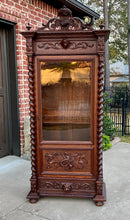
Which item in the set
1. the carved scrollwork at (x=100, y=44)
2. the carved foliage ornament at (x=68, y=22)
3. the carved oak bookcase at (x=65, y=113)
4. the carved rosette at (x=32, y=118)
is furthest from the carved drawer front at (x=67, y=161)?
the carved foliage ornament at (x=68, y=22)

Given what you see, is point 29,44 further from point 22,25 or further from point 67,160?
point 22,25

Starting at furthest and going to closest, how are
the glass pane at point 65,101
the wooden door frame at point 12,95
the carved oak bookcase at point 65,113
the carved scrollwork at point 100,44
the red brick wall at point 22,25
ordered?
the wooden door frame at point 12,95 → the red brick wall at point 22,25 → the glass pane at point 65,101 → the carved oak bookcase at point 65,113 → the carved scrollwork at point 100,44

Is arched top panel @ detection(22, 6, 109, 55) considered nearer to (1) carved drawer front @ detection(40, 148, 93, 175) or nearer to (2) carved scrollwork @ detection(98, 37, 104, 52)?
(2) carved scrollwork @ detection(98, 37, 104, 52)

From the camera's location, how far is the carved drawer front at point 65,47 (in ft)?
7.97

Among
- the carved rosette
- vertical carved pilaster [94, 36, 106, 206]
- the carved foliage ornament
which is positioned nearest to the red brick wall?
the carved rosette

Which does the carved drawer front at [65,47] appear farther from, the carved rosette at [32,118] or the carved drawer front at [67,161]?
the carved drawer front at [67,161]

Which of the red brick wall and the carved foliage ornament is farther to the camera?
the red brick wall

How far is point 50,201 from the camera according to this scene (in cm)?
265

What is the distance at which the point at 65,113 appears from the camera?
8.91 ft

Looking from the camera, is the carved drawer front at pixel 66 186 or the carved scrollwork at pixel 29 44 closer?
the carved scrollwork at pixel 29 44

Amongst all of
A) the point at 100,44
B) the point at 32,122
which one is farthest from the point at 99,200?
the point at 100,44

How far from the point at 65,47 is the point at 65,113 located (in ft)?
2.73

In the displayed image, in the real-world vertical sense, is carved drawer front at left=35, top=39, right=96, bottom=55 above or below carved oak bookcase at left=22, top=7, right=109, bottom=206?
above

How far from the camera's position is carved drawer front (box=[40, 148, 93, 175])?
263 centimetres
